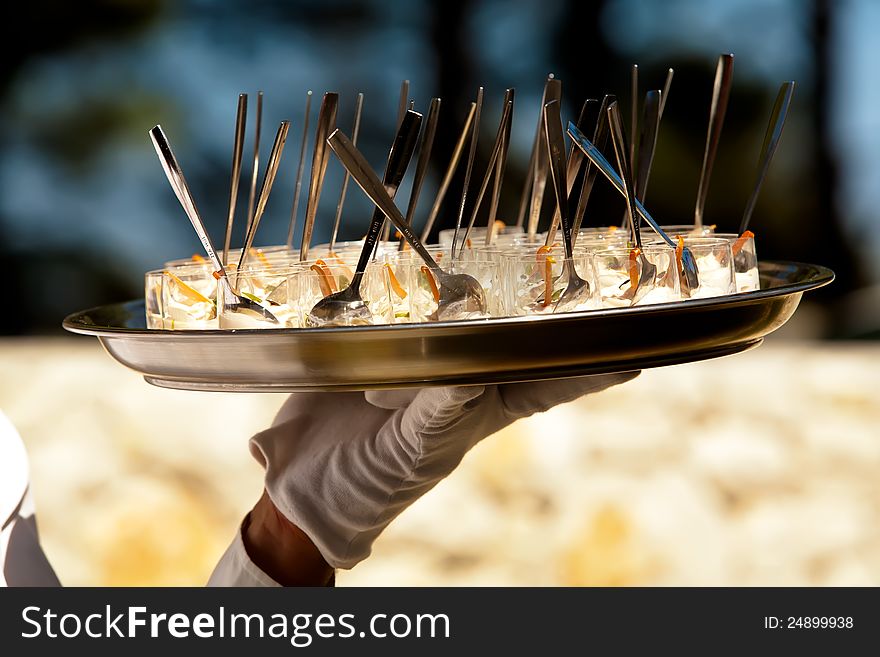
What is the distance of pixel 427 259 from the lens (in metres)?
0.53

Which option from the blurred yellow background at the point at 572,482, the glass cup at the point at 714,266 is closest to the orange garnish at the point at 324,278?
the glass cup at the point at 714,266

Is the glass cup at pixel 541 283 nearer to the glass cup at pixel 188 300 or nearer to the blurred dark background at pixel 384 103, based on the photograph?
the glass cup at pixel 188 300

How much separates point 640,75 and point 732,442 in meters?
0.85

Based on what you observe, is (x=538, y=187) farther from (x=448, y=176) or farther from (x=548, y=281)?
(x=548, y=281)

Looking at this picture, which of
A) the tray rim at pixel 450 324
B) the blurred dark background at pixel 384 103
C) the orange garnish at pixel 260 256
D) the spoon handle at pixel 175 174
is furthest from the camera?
the blurred dark background at pixel 384 103

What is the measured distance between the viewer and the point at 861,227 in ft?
6.58

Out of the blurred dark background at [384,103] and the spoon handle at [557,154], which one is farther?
the blurred dark background at [384,103]

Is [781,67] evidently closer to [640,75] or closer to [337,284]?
[640,75]

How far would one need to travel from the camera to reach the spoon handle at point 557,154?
548mm

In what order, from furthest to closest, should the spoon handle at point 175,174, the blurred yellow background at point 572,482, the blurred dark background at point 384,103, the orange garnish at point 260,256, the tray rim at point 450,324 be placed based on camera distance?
the blurred dark background at point 384,103 → the blurred yellow background at point 572,482 → the orange garnish at point 260,256 → the spoon handle at point 175,174 → the tray rim at point 450,324

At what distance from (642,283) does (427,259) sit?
136 mm

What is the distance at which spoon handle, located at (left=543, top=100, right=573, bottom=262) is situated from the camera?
55cm

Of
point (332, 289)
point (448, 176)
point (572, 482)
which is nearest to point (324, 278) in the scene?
point (332, 289)

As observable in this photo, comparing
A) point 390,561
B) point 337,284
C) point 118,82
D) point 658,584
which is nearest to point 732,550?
point 658,584
